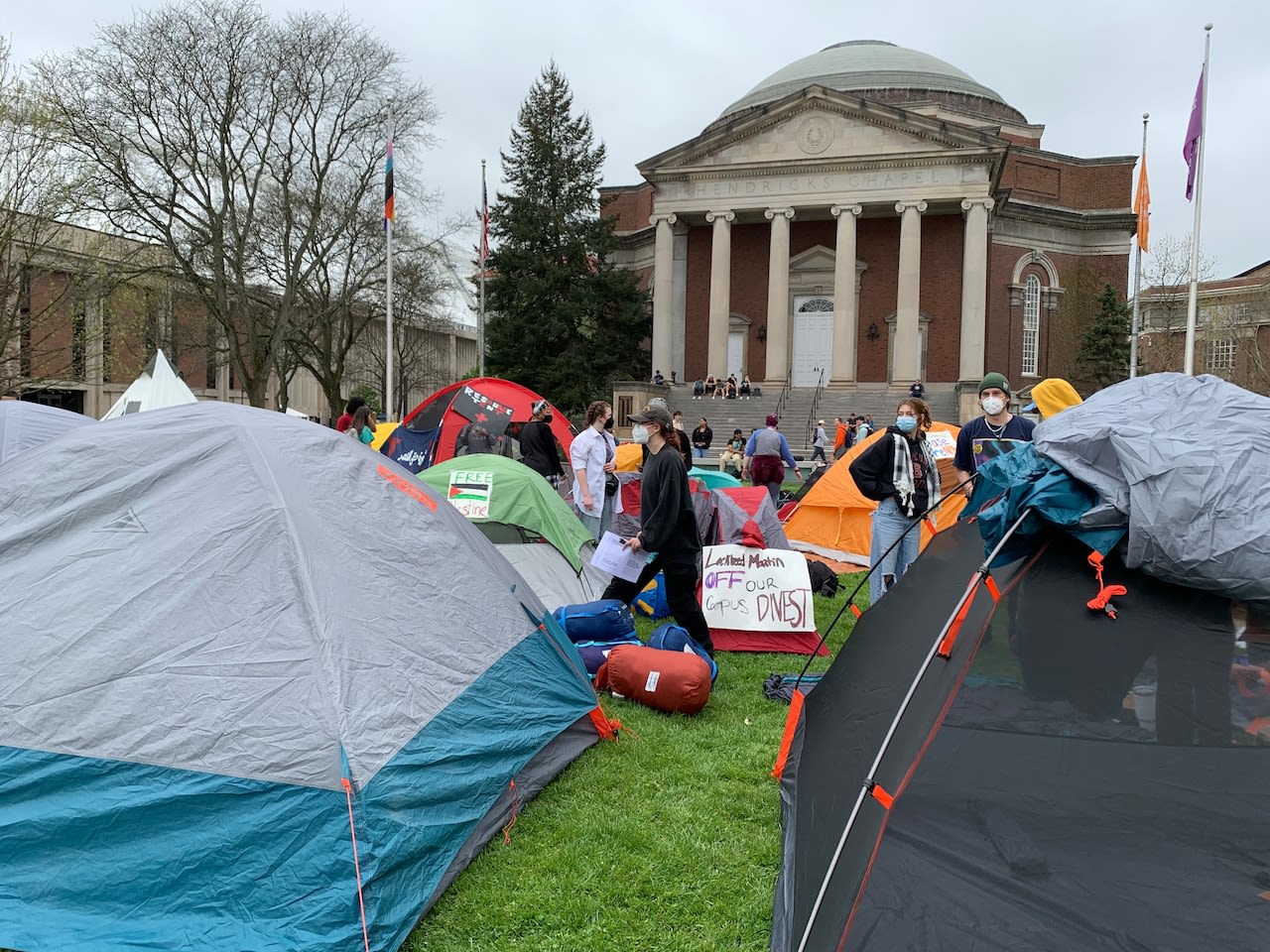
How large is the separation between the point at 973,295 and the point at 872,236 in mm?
5076

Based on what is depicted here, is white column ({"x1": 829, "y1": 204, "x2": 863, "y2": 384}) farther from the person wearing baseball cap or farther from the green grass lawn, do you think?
the green grass lawn

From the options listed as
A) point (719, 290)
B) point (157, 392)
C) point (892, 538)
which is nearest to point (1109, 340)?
point (719, 290)

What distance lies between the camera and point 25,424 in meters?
7.89

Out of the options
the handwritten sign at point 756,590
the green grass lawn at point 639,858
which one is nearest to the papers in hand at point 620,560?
the handwritten sign at point 756,590

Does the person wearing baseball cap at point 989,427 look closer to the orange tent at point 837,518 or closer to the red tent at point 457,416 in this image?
the orange tent at point 837,518

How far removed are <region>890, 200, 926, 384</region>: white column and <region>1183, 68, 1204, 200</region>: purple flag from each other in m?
10.8

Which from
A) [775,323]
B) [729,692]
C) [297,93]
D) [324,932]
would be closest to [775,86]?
[775,323]

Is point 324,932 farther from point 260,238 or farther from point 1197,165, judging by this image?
point 260,238

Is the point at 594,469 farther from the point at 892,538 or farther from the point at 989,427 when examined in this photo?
the point at 989,427

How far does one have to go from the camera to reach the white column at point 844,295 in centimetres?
3247

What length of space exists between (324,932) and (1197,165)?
24.6 m

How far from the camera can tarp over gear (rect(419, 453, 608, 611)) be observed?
23.5 ft

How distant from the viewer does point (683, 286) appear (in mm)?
37250

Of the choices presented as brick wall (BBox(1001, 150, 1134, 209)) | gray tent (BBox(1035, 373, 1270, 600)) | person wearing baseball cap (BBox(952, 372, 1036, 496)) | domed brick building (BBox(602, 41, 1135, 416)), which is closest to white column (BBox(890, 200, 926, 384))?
domed brick building (BBox(602, 41, 1135, 416))
